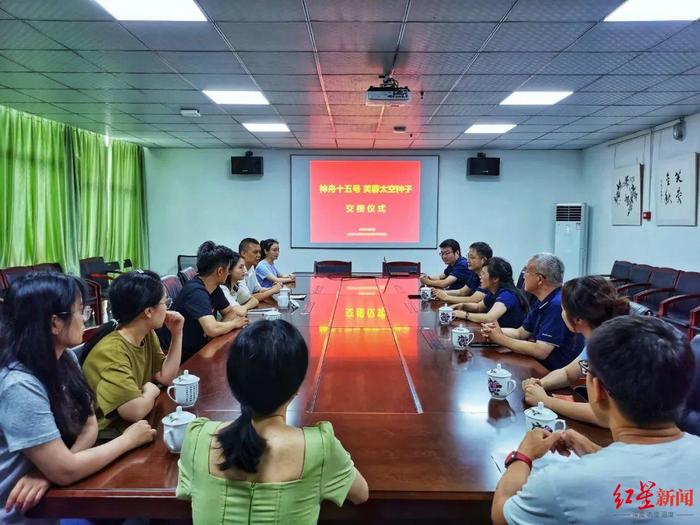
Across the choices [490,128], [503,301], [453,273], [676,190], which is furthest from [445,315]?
[676,190]

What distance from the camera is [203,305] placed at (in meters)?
2.57

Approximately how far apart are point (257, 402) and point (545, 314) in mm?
1800

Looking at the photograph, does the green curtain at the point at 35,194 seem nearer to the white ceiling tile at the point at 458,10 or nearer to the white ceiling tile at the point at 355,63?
the white ceiling tile at the point at 355,63

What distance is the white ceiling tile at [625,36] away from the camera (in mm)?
2872

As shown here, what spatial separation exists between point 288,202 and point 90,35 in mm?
4898

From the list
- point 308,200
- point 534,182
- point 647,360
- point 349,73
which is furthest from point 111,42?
point 534,182

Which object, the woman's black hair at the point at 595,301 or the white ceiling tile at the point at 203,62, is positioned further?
the white ceiling tile at the point at 203,62

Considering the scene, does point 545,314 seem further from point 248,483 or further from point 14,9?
point 14,9

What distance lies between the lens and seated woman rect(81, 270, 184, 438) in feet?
4.59

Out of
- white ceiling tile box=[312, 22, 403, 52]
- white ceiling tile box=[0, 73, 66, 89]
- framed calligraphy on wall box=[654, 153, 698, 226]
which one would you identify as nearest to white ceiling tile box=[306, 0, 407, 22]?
white ceiling tile box=[312, 22, 403, 52]

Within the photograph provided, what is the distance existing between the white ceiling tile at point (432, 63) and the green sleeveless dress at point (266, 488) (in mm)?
3128

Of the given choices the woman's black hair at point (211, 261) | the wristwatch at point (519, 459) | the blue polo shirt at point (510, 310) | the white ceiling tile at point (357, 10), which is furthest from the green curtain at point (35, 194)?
the wristwatch at point (519, 459)

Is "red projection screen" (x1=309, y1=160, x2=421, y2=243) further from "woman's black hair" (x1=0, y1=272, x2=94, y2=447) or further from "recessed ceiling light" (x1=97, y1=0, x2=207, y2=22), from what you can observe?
"woman's black hair" (x1=0, y1=272, x2=94, y2=447)

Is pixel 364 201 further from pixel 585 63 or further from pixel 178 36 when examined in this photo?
pixel 178 36
